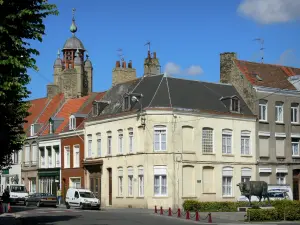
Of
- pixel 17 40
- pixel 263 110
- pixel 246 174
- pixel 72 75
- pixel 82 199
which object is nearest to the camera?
pixel 17 40

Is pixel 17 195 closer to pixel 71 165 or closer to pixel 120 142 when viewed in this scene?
pixel 71 165

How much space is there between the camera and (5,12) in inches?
923

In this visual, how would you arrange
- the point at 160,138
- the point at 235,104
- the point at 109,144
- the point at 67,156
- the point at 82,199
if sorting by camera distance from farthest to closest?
1. the point at 67,156
2. the point at 109,144
3. the point at 235,104
4. the point at 160,138
5. the point at 82,199

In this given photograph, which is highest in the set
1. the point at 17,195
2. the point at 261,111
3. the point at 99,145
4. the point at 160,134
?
the point at 261,111

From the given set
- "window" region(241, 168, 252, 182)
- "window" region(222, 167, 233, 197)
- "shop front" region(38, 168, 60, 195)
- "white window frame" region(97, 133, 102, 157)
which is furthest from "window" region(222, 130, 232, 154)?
"shop front" region(38, 168, 60, 195)

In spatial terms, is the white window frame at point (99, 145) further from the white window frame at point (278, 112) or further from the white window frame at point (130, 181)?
the white window frame at point (278, 112)

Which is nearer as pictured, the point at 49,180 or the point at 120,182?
the point at 120,182

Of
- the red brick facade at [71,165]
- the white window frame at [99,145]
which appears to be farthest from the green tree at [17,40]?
the red brick facade at [71,165]

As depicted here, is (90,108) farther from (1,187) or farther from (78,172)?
(1,187)

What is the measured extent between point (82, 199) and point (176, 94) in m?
11.7

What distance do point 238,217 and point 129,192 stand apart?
15341 millimetres

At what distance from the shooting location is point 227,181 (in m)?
55.2

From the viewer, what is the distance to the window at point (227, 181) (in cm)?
5484

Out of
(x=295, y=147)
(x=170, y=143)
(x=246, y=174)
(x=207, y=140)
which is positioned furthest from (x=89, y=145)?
(x=295, y=147)
